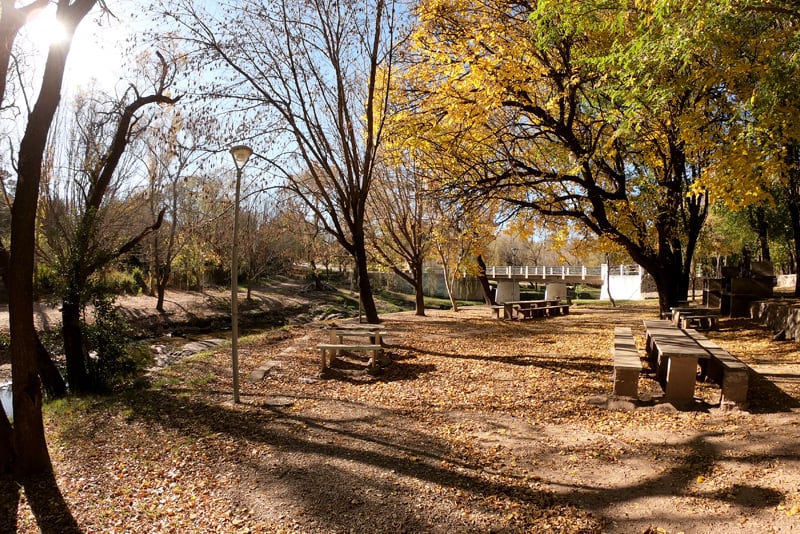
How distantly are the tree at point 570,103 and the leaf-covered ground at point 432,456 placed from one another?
4.13 metres

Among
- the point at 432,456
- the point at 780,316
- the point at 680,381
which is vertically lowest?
the point at 432,456

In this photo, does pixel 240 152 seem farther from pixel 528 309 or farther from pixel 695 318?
pixel 528 309

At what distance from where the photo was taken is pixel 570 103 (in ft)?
31.7

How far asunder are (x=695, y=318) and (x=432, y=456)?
8.89 meters

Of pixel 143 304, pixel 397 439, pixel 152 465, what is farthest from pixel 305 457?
pixel 143 304

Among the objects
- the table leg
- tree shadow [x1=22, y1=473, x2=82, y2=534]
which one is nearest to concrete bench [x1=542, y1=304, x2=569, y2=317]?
the table leg

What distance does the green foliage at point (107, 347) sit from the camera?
811cm

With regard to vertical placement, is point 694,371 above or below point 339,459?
above

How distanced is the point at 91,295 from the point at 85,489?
190 inches

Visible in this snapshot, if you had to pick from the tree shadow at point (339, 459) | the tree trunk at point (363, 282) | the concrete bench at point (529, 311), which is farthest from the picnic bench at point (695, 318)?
the tree shadow at point (339, 459)

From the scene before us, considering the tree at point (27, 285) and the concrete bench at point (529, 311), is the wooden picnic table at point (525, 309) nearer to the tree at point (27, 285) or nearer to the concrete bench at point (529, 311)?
the concrete bench at point (529, 311)

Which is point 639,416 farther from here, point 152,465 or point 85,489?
point 85,489

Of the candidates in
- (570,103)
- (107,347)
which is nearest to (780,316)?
(570,103)

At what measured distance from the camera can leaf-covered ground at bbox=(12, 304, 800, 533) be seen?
11.3 ft
